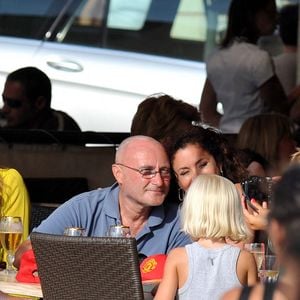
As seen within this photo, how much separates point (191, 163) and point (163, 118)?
47 cm

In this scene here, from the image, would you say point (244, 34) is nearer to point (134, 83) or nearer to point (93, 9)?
point (134, 83)

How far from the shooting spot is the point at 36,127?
7.50m

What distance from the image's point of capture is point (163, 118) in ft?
17.7

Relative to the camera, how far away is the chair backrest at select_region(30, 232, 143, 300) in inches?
152

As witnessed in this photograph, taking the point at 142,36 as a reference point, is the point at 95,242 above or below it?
above

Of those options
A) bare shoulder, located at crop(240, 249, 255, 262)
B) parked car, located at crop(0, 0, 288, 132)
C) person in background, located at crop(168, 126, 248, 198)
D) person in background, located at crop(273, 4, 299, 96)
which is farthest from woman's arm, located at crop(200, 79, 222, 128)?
bare shoulder, located at crop(240, 249, 255, 262)

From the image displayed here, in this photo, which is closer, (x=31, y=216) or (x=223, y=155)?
(x=223, y=155)

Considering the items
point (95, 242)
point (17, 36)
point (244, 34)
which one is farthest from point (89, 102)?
point (95, 242)

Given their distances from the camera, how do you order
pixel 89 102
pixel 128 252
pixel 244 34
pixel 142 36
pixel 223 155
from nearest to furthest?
pixel 128 252, pixel 223 155, pixel 244 34, pixel 89 102, pixel 142 36

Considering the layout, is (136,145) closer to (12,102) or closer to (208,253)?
(208,253)

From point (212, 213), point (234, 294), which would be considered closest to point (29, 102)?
point (212, 213)

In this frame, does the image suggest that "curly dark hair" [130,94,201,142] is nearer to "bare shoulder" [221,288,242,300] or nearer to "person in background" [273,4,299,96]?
"person in background" [273,4,299,96]

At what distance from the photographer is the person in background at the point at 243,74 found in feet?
23.7

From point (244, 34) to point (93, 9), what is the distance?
2.09 m
